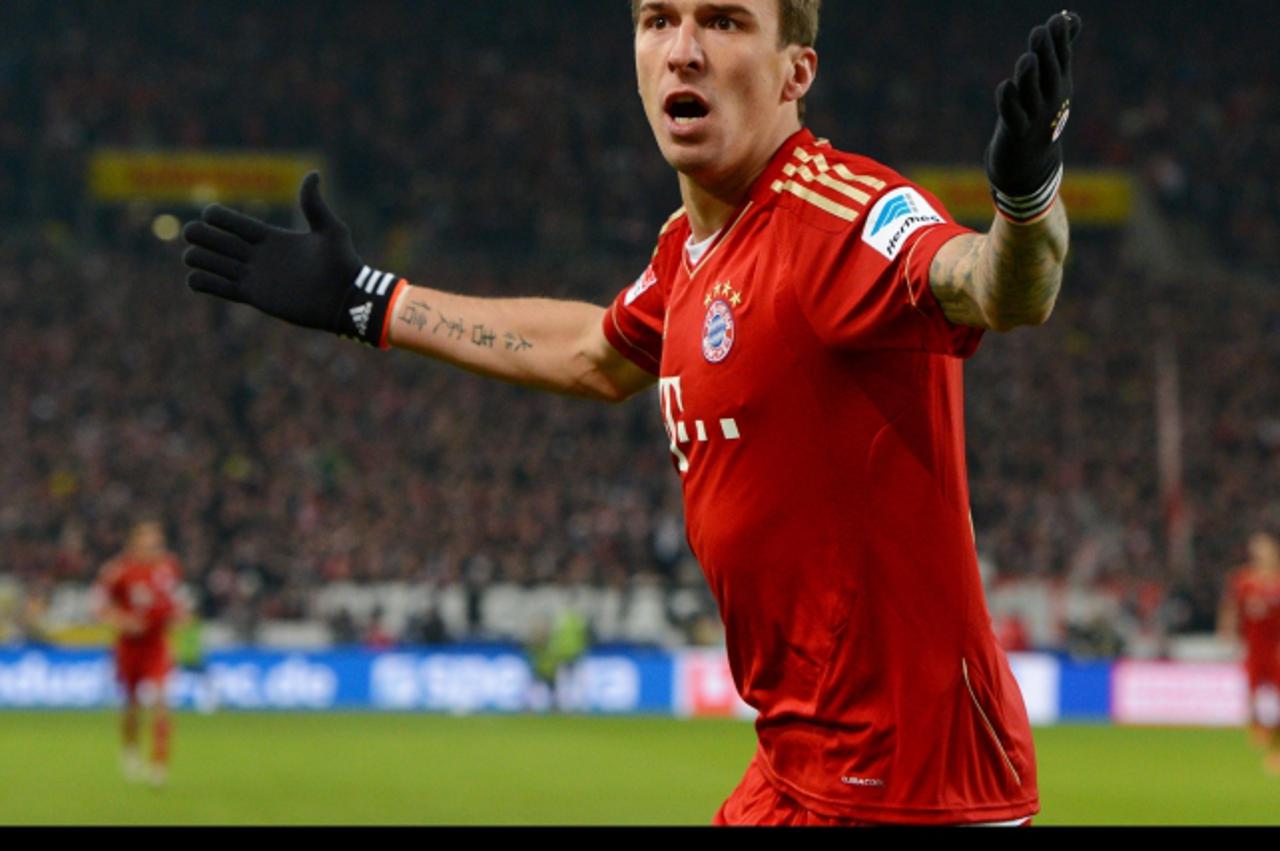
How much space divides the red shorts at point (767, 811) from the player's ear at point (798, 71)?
1331mm

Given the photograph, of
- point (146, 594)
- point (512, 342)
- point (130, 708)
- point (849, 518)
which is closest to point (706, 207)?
point (849, 518)

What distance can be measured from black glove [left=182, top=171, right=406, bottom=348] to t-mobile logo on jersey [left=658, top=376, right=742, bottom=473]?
104cm

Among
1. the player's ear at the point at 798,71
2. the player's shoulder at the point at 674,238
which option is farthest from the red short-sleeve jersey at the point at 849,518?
the player's shoulder at the point at 674,238

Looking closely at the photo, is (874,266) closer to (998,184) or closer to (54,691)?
(998,184)

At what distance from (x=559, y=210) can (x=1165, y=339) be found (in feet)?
38.3

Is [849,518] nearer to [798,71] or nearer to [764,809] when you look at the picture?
[764,809]

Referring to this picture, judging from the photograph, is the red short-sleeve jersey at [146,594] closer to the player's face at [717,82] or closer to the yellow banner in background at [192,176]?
the player's face at [717,82]

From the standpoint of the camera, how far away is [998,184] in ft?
9.36

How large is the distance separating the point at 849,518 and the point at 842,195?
1.91 feet

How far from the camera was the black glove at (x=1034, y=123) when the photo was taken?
9.07 ft

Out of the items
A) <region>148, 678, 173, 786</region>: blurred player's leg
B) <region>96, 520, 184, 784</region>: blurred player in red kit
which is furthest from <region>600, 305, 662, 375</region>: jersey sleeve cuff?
<region>96, 520, 184, 784</region>: blurred player in red kit

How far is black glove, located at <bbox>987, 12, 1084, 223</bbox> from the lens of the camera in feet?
9.07

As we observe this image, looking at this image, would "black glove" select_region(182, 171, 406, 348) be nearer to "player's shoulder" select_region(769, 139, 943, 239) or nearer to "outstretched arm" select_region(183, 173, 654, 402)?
"outstretched arm" select_region(183, 173, 654, 402)

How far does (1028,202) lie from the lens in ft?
9.34
